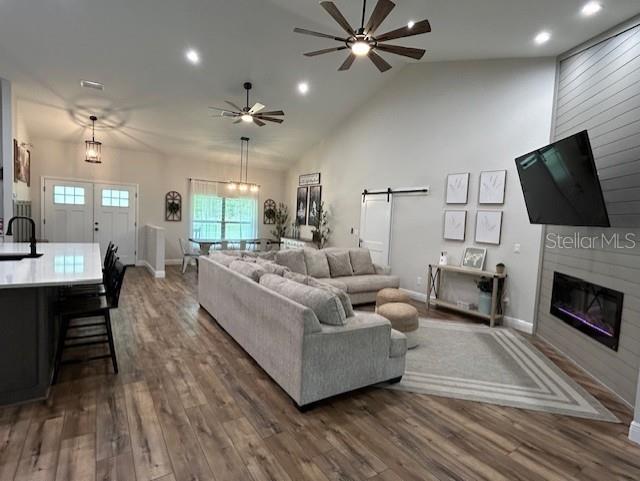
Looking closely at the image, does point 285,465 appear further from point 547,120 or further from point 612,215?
point 547,120

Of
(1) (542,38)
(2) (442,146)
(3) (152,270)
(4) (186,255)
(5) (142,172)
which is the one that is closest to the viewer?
(1) (542,38)

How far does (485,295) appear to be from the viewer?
4.73 meters

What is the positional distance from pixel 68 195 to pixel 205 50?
505cm

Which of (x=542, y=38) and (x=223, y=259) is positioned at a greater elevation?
(x=542, y=38)

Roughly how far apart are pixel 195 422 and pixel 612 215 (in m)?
4.01

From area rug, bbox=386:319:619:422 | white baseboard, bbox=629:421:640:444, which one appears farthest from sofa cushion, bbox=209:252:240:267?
white baseboard, bbox=629:421:640:444

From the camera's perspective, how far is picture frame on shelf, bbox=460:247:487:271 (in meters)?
4.91

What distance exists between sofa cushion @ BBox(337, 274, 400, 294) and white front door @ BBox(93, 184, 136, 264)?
5625 mm

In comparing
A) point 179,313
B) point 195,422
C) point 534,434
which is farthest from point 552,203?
point 179,313

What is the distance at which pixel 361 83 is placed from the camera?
612 centimetres

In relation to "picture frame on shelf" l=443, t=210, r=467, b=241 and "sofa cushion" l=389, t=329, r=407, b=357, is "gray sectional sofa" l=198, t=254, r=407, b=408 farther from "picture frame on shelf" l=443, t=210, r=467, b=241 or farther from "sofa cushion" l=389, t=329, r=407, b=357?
"picture frame on shelf" l=443, t=210, r=467, b=241

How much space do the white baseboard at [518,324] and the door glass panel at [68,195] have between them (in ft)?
28.5

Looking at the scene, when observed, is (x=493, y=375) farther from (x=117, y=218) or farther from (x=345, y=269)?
(x=117, y=218)

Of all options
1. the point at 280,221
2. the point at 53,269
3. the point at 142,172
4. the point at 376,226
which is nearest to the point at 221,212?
the point at 280,221
